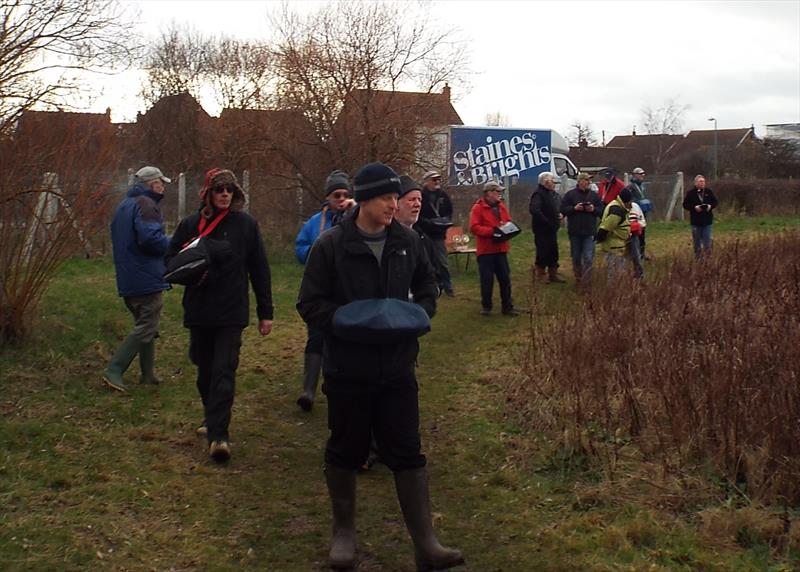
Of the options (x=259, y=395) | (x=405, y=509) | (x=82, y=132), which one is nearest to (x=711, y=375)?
(x=405, y=509)

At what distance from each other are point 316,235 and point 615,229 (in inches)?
254

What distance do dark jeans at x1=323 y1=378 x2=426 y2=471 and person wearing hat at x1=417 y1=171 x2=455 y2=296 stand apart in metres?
7.33

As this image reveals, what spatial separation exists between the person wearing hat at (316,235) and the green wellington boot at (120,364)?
143 centimetres

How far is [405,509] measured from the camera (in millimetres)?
4781

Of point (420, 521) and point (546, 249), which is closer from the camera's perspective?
point (420, 521)

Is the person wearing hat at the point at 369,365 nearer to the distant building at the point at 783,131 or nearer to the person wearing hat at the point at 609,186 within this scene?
the person wearing hat at the point at 609,186

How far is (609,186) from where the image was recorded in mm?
15016

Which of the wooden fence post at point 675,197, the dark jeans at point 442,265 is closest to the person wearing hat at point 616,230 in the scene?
the dark jeans at point 442,265

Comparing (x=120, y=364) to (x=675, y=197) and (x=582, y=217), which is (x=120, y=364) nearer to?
(x=582, y=217)

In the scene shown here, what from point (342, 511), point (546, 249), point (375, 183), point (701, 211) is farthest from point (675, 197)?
point (342, 511)

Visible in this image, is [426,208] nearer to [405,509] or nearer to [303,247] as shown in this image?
[303,247]

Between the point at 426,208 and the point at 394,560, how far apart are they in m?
8.33

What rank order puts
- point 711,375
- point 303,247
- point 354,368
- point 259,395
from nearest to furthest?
point 354,368
point 711,375
point 303,247
point 259,395

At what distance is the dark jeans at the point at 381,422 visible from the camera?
186 inches
